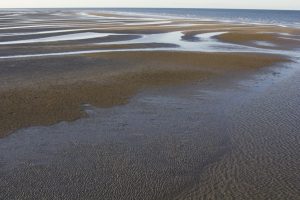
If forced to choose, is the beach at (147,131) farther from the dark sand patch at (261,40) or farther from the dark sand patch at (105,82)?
the dark sand patch at (261,40)

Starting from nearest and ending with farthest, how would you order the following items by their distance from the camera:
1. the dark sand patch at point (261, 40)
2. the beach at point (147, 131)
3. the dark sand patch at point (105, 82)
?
the beach at point (147, 131)
the dark sand patch at point (105, 82)
the dark sand patch at point (261, 40)

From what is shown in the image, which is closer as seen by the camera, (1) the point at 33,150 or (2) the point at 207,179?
(2) the point at 207,179

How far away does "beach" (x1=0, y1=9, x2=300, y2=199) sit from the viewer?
7301 mm

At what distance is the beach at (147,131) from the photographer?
7.30 metres

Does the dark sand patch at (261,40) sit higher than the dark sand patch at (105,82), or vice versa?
the dark sand patch at (105,82)

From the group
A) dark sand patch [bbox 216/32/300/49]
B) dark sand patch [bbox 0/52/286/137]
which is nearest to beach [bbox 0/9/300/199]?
dark sand patch [bbox 0/52/286/137]

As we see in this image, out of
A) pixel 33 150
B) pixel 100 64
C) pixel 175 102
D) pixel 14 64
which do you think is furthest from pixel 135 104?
pixel 14 64

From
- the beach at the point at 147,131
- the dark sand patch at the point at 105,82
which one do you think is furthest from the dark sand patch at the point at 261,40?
the beach at the point at 147,131

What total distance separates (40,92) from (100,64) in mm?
6652

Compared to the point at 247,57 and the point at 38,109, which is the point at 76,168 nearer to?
the point at 38,109

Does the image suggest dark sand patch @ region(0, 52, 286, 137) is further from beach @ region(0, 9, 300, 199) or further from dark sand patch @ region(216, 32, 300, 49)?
dark sand patch @ region(216, 32, 300, 49)

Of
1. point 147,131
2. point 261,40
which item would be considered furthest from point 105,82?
point 261,40

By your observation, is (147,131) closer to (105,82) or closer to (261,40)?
(105,82)

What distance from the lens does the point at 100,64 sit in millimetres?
20188
